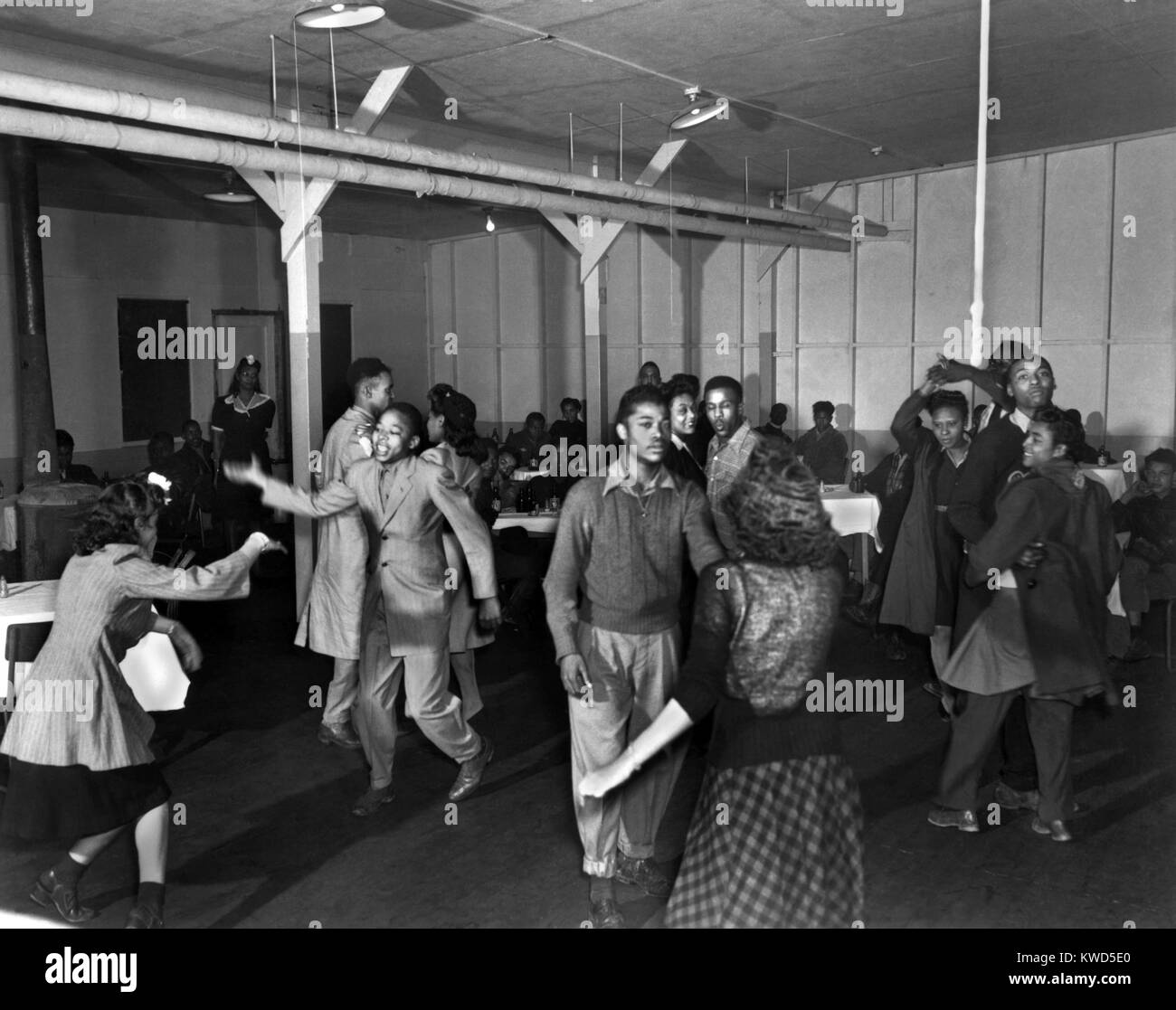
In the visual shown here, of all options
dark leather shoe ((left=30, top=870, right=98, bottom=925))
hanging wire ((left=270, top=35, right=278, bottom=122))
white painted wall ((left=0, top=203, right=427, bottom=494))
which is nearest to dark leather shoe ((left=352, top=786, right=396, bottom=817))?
dark leather shoe ((left=30, top=870, right=98, bottom=925))

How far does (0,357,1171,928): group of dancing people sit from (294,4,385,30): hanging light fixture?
5.26 ft

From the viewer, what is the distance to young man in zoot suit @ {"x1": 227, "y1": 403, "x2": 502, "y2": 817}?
4.60 m

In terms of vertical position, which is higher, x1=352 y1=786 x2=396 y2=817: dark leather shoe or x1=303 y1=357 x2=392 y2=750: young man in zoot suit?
x1=303 y1=357 x2=392 y2=750: young man in zoot suit

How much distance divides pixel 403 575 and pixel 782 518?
7.64ft

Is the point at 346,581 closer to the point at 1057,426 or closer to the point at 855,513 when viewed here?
the point at 1057,426

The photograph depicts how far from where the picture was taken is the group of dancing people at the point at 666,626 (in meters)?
2.67

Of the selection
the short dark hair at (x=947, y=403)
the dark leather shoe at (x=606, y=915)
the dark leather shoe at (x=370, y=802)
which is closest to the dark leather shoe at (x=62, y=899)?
the dark leather shoe at (x=370, y=802)

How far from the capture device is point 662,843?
4445 millimetres

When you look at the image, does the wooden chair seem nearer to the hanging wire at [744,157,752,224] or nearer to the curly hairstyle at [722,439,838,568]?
the hanging wire at [744,157,752,224]

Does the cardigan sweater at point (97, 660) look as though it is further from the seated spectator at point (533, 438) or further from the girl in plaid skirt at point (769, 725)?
the seated spectator at point (533, 438)

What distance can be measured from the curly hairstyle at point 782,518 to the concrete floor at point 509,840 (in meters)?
1.72

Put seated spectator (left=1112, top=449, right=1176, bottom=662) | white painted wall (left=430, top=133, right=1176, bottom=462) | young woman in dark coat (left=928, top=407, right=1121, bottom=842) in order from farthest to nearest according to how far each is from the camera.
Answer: white painted wall (left=430, top=133, right=1176, bottom=462) → seated spectator (left=1112, top=449, right=1176, bottom=662) → young woman in dark coat (left=928, top=407, right=1121, bottom=842)

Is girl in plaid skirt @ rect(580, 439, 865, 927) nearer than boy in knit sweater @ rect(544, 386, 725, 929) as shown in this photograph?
Yes
